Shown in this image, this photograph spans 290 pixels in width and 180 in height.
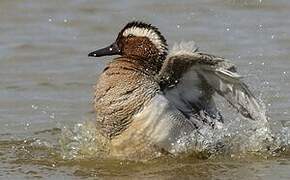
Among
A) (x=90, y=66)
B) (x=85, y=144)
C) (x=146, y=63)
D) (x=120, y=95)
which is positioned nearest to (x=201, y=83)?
(x=146, y=63)

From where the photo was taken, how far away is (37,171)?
6.89 m

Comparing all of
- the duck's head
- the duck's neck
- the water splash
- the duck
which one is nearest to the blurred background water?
the water splash

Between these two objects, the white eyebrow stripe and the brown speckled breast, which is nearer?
the brown speckled breast

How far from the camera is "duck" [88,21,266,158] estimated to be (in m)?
6.93

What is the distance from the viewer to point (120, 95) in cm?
698

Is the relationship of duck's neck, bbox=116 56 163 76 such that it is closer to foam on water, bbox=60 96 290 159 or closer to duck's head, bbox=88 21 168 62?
duck's head, bbox=88 21 168 62

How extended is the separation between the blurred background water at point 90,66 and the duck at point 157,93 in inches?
7.4

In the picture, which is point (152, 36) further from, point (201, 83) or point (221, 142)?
point (221, 142)

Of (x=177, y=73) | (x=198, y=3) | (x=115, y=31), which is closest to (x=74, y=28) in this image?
(x=115, y=31)

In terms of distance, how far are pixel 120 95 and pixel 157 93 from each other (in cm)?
25

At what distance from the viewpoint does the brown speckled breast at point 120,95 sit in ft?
22.8

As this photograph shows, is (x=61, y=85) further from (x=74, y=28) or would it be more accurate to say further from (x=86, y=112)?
(x=74, y=28)

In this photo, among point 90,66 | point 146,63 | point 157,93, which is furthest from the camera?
point 90,66

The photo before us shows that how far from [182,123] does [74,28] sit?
432 centimetres
